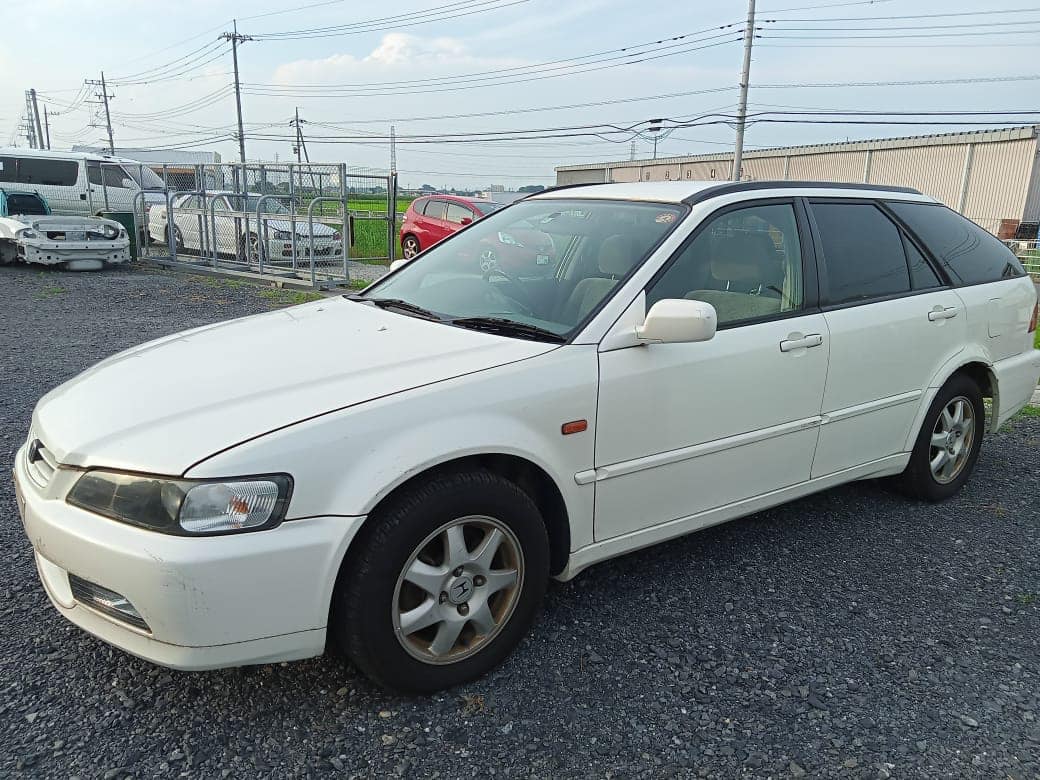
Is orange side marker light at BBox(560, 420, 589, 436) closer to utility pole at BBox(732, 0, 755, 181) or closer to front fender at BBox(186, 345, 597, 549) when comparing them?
front fender at BBox(186, 345, 597, 549)

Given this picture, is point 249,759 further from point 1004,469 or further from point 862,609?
point 1004,469

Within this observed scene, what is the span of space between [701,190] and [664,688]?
199 centimetres

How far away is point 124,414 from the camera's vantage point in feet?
8.00

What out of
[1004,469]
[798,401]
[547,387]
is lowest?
[1004,469]

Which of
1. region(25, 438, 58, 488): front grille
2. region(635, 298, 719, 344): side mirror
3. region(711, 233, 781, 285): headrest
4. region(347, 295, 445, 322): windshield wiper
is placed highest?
region(711, 233, 781, 285): headrest

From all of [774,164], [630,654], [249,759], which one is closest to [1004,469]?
[630,654]

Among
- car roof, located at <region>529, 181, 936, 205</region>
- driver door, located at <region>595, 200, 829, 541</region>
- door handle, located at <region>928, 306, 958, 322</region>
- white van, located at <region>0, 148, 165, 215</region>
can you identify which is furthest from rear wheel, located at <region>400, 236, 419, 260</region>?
driver door, located at <region>595, 200, 829, 541</region>

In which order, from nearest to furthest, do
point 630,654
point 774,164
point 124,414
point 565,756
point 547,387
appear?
point 565,756 → point 124,414 → point 547,387 → point 630,654 → point 774,164

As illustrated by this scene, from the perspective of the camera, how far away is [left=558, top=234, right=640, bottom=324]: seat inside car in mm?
2914

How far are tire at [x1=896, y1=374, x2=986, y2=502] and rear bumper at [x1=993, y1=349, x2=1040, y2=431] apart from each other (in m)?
0.14

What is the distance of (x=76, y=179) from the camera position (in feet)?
63.6

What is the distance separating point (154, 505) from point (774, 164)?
44144 mm

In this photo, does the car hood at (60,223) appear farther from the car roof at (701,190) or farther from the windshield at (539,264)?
the car roof at (701,190)

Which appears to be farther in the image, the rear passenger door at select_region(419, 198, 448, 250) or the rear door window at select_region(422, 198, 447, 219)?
the rear door window at select_region(422, 198, 447, 219)
